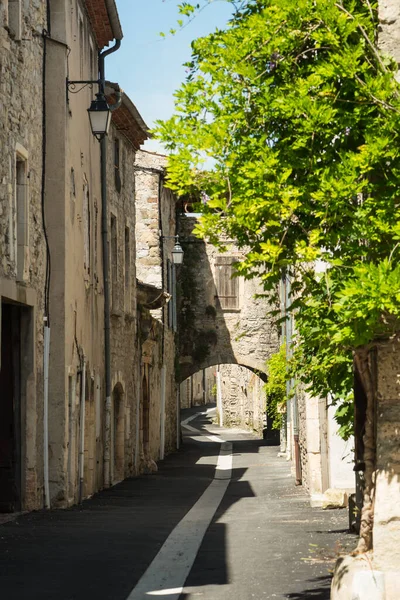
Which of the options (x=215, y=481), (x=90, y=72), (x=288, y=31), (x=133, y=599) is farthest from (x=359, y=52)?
(x=215, y=481)

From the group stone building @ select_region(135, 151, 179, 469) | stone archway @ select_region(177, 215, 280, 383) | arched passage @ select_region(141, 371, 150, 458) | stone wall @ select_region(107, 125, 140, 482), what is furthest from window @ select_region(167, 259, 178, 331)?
stone wall @ select_region(107, 125, 140, 482)

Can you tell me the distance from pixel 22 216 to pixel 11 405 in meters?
2.23

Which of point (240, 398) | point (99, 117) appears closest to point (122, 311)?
point (99, 117)

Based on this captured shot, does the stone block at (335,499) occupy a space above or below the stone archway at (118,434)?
below

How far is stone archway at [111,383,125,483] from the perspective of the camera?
877 inches

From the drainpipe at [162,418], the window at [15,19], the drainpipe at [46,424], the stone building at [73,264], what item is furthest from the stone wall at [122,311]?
the window at [15,19]

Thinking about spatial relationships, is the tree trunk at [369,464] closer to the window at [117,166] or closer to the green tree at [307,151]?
the green tree at [307,151]

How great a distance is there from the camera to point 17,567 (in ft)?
29.1

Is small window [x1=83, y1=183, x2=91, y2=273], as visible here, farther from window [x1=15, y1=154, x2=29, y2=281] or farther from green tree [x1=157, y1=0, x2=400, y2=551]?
green tree [x1=157, y1=0, x2=400, y2=551]

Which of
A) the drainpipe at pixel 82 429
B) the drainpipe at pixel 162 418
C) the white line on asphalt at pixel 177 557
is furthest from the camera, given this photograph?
the drainpipe at pixel 162 418

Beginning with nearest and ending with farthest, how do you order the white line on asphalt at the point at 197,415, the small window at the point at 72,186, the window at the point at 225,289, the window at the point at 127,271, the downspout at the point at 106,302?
the small window at the point at 72,186 → the downspout at the point at 106,302 → the window at the point at 127,271 → the window at the point at 225,289 → the white line on asphalt at the point at 197,415

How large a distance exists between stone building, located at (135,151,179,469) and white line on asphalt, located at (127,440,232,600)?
10.6 m

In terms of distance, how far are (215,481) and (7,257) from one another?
9815 millimetres

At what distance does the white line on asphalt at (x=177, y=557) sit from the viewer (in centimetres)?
780
